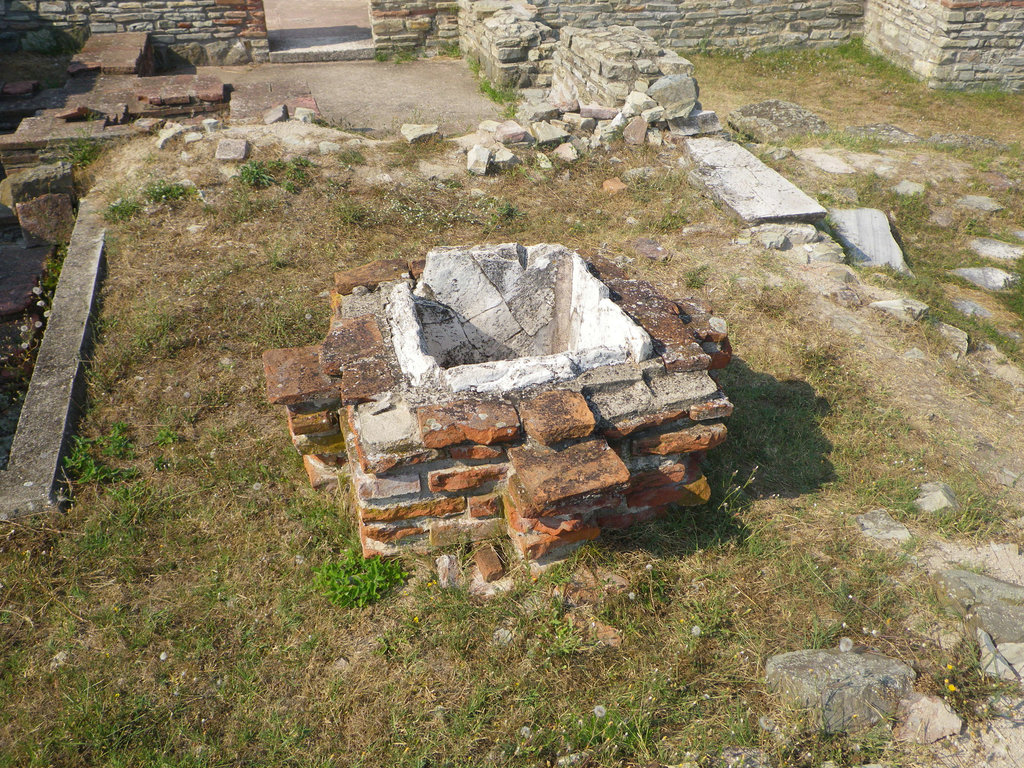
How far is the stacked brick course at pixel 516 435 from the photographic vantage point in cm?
253

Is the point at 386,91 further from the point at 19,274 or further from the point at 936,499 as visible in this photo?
the point at 936,499

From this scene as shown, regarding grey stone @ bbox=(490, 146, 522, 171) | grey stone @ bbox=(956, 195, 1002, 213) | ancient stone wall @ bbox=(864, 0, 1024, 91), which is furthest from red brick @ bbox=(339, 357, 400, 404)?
ancient stone wall @ bbox=(864, 0, 1024, 91)

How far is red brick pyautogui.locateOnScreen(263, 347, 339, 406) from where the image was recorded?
117 inches

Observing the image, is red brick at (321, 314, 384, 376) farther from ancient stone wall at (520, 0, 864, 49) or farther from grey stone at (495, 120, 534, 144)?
ancient stone wall at (520, 0, 864, 49)

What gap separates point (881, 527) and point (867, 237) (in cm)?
364

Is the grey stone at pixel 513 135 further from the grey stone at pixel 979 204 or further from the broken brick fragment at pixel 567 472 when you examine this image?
the broken brick fragment at pixel 567 472

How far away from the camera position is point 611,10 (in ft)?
35.1

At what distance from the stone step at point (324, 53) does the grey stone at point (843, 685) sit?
991 cm

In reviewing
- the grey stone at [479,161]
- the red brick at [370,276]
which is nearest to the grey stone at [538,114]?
the grey stone at [479,161]

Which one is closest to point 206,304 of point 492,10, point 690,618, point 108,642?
point 108,642

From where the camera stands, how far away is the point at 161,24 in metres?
9.38

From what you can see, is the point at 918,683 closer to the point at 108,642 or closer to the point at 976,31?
the point at 108,642

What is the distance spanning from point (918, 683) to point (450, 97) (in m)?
8.22

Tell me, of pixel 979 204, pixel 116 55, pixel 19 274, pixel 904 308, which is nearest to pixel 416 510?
pixel 904 308
